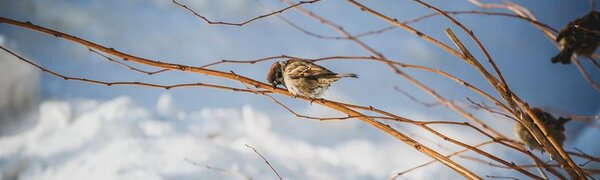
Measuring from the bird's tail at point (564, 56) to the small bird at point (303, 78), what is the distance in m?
0.96

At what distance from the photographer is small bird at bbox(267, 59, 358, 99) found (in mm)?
1992

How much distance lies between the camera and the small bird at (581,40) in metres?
1.40

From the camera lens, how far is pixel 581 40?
1418 millimetres

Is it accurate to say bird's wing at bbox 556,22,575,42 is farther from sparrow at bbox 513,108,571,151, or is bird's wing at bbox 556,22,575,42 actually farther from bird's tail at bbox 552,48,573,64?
sparrow at bbox 513,108,571,151

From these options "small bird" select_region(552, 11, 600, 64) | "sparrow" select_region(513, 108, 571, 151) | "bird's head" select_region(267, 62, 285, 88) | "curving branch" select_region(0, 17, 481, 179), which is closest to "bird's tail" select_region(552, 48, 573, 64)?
"small bird" select_region(552, 11, 600, 64)

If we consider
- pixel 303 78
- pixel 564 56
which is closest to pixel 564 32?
pixel 564 56

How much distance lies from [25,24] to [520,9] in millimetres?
1519

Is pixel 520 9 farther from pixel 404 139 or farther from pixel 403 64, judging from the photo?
pixel 404 139

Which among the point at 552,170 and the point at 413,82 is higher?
the point at 413,82

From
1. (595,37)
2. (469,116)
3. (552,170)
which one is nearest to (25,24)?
(469,116)

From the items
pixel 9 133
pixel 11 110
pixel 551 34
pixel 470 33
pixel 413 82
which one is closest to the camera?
pixel 470 33

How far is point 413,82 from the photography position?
1.02 metres

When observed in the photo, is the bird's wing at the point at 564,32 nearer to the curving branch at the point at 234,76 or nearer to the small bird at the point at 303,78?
the curving branch at the point at 234,76

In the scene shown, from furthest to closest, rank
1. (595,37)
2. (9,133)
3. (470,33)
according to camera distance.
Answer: (9,133), (595,37), (470,33)
